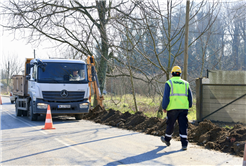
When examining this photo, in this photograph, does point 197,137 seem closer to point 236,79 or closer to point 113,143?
point 113,143

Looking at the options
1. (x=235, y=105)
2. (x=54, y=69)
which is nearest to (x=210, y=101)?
(x=235, y=105)

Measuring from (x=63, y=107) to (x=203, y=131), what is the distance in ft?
22.9

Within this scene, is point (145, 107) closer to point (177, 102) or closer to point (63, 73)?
point (63, 73)

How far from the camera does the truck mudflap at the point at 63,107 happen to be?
510 inches

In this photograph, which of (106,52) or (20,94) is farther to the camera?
(106,52)

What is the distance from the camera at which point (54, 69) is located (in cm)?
1341

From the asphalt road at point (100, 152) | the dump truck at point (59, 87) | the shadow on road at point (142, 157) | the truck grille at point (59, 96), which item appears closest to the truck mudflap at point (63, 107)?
the dump truck at point (59, 87)

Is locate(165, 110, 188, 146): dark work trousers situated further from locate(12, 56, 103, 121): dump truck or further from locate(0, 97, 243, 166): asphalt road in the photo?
locate(12, 56, 103, 121): dump truck

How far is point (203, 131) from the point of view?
27.3 feet

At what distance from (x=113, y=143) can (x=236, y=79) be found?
634cm

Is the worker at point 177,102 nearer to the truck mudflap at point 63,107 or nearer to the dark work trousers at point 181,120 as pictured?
the dark work trousers at point 181,120

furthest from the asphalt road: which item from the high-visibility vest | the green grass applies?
the green grass

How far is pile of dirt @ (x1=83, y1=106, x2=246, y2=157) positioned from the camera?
694cm

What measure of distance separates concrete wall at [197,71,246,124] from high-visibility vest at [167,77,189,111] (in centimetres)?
500
